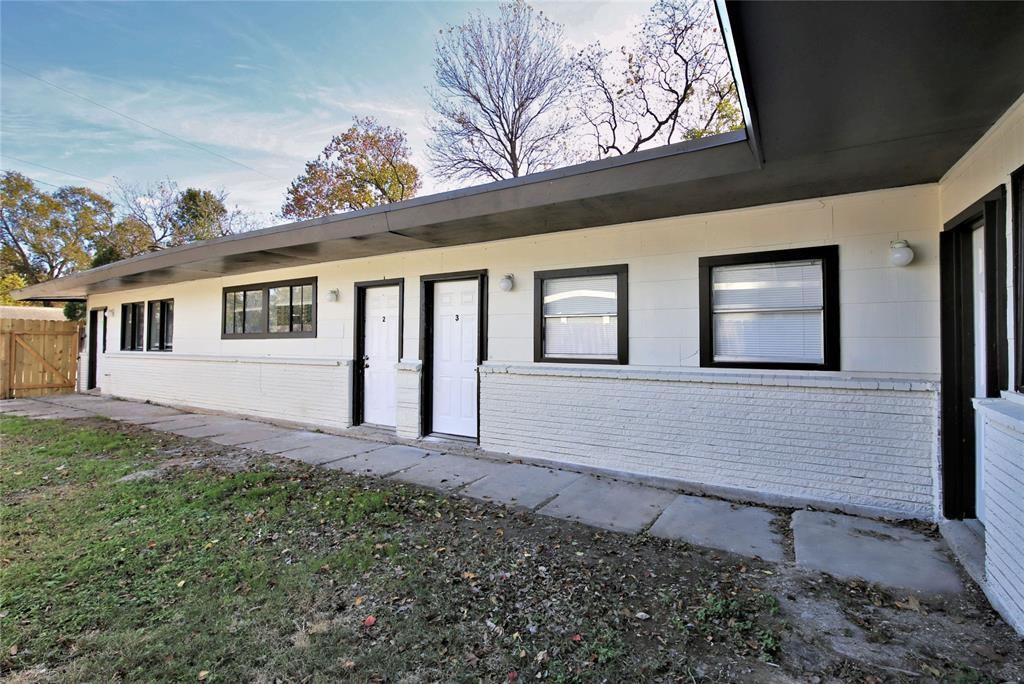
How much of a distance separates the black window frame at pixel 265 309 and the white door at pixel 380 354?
121 centimetres

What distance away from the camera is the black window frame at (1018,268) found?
254 cm

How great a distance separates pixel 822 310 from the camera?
4.03 metres

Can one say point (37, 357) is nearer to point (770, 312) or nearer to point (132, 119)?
point (132, 119)

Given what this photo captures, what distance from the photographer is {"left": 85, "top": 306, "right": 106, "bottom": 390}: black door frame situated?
12668 mm

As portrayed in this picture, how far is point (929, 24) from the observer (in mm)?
1885

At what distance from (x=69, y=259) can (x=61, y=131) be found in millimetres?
17109

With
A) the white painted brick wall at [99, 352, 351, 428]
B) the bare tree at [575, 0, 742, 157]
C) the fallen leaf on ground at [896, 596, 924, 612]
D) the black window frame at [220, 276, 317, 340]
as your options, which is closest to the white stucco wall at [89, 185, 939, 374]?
the white painted brick wall at [99, 352, 351, 428]

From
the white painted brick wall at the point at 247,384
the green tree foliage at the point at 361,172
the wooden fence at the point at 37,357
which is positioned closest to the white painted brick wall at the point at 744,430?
the white painted brick wall at the point at 247,384

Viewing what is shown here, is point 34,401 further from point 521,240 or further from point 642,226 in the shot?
point 642,226

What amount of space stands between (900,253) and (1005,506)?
208 centimetres

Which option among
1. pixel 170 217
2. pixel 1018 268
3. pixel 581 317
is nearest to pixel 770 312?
pixel 1018 268

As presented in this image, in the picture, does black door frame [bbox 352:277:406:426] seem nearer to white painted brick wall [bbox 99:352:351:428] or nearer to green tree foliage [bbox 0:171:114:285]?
white painted brick wall [bbox 99:352:351:428]

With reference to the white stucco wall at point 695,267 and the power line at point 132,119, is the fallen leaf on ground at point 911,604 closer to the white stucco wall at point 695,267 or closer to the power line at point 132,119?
the white stucco wall at point 695,267

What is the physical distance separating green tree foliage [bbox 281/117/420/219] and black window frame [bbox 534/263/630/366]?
15.5 meters
